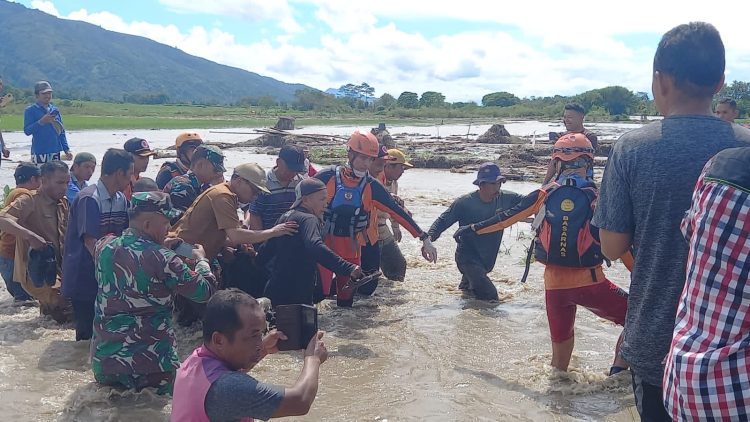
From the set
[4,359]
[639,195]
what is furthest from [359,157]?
[639,195]

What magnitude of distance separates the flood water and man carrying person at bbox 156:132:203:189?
2.02 meters

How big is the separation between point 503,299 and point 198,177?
3.75 metres

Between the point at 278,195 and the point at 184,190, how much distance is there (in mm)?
956

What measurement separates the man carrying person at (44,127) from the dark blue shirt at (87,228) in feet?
18.3

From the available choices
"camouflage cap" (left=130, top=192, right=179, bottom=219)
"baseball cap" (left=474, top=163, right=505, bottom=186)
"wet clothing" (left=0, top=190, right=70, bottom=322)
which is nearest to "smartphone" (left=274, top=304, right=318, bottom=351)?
"camouflage cap" (left=130, top=192, right=179, bottom=219)

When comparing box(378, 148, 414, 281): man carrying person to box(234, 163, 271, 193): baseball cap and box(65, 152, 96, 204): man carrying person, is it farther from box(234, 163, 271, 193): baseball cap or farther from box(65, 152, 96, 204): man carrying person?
box(65, 152, 96, 204): man carrying person

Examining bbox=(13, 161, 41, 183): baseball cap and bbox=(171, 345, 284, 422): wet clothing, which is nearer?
bbox=(171, 345, 284, 422): wet clothing

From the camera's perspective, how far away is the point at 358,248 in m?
7.29

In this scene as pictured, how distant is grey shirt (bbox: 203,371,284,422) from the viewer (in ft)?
9.20

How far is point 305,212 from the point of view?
20.1ft

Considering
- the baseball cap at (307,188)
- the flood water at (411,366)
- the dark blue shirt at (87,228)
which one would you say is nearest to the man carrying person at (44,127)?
the flood water at (411,366)

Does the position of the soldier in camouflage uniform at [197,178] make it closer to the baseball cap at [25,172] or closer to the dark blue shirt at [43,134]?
the baseball cap at [25,172]

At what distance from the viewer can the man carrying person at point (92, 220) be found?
5562 millimetres

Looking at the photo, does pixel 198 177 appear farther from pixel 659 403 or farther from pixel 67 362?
pixel 659 403
